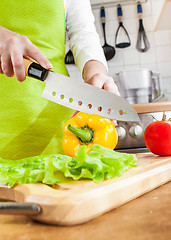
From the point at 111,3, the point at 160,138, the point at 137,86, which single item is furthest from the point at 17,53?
the point at 111,3

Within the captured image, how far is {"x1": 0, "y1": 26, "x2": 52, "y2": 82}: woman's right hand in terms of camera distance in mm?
814

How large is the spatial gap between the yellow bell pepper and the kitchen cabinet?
120 centimetres

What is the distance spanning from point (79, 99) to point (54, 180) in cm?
34

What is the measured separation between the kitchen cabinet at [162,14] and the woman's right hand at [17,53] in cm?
139

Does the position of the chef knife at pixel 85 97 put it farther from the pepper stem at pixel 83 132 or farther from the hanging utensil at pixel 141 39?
the hanging utensil at pixel 141 39

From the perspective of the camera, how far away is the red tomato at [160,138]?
1.08 metres

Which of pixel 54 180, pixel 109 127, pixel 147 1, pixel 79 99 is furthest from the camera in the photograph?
pixel 147 1

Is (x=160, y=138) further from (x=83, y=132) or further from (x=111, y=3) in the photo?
(x=111, y=3)

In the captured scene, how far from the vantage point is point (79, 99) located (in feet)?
2.91

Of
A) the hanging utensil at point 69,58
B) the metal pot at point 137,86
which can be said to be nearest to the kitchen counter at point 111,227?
the metal pot at point 137,86

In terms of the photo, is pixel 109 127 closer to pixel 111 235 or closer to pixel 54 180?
pixel 54 180

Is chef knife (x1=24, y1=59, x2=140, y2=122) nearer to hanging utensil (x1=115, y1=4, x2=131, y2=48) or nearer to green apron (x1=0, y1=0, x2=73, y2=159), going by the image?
green apron (x1=0, y1=0, x2=73, y2=159)

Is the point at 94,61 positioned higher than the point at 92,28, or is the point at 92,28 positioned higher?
the point at 92,28

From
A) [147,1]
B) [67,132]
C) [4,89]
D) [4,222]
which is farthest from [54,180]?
[147,1]
